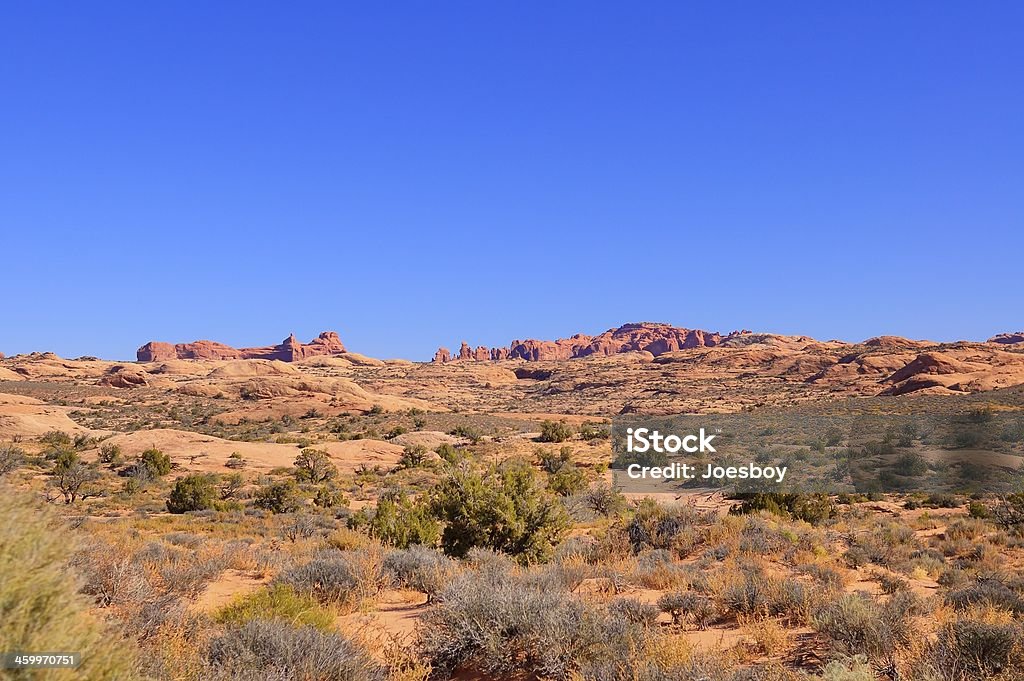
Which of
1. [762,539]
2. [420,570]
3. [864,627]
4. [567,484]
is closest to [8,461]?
[567,484]

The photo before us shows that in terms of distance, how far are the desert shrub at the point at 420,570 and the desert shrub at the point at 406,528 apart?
2553 millimetres

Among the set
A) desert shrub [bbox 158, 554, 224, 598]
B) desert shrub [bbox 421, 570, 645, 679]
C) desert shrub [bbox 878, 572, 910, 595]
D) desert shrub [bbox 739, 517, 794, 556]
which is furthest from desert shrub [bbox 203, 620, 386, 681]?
desert shrub [bbox 739, 517, 794, 556]

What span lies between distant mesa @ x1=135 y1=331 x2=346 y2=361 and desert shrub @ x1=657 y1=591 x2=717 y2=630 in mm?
161522

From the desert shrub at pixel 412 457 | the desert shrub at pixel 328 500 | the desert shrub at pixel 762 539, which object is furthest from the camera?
the desert shrub at pixel 412 457

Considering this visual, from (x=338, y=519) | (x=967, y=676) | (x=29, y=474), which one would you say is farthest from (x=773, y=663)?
(x=29, y=474)

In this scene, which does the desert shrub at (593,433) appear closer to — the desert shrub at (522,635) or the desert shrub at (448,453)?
the desert shrub at (448,453)

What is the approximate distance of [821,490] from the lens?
16.7 m

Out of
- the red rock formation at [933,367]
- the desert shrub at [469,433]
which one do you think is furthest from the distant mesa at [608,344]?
the desert shrub at [469,433]

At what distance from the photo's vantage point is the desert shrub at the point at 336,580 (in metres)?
7.15

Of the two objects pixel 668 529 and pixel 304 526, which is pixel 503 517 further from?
pixel 304 526

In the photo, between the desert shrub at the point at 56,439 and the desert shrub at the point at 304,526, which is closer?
the desert shrub at the point at 304,526

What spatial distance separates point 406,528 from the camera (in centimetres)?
1163

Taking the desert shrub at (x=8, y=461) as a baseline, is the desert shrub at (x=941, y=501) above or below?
below

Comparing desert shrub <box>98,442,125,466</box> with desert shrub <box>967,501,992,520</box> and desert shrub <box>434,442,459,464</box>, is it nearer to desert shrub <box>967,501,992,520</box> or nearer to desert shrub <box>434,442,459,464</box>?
desert shrub <box>434,442,459,464</box>
